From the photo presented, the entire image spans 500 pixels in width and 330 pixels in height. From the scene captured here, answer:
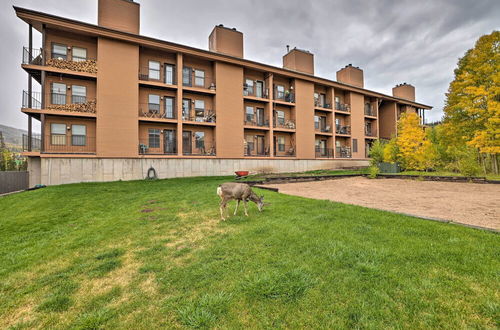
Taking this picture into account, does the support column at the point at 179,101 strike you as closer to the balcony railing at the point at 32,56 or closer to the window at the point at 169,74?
the window at the point at 169,74

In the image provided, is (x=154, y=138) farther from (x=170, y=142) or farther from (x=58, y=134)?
(x=58, y=134)

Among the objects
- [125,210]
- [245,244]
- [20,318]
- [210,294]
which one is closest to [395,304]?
[210,294]

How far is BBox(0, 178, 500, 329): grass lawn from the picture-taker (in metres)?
2.28

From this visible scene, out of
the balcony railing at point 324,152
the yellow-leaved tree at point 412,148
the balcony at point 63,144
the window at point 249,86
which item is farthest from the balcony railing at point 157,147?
the yellow-leaved tree at point 412,148

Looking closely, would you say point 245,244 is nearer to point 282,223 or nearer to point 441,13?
point 282,223

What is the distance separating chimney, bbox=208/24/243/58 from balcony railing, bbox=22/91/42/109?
15.9m

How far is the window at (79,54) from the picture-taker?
57.7ft

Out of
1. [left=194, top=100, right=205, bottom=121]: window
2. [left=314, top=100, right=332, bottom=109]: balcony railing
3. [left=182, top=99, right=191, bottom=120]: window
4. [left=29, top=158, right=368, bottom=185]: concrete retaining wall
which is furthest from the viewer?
[left=314, top=100, right=332, bottom=109]: balcony railing

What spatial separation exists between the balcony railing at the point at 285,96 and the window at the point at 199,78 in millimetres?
8616

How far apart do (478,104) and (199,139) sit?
77.1 ft

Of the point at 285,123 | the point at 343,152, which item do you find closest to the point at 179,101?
the point at 285,123

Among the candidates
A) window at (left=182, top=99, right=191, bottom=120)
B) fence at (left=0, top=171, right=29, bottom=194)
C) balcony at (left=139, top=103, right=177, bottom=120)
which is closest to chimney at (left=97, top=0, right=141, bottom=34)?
balcony at (left=139, top=103, right=177, bottom=120)

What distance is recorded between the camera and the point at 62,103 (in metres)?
17.2

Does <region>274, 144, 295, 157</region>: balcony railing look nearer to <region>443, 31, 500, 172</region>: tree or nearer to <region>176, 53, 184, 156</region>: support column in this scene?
<region>176, 53, 184, 156</region>: support column
